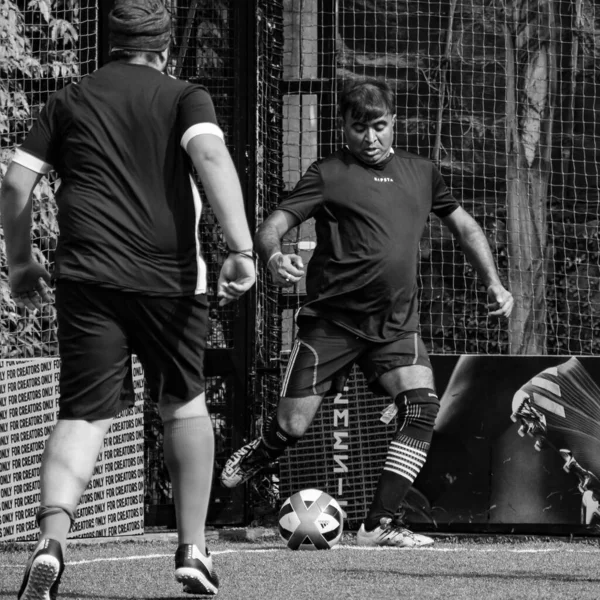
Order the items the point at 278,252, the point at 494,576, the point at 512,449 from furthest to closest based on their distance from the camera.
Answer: the point at 512,449 → the point at 278,252 → the point at 494,576

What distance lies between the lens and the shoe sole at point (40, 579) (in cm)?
361

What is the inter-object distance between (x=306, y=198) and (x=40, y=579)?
2902 millimetres

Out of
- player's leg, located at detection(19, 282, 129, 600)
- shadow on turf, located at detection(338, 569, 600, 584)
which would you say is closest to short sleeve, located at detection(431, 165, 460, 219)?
shadow on turf, located at detection(338, 569, 600, 584)

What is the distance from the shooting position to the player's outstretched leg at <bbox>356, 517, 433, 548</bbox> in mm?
5841

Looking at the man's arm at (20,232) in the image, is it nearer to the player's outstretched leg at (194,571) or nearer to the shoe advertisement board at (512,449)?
the player's outstretched leg at (194,571)

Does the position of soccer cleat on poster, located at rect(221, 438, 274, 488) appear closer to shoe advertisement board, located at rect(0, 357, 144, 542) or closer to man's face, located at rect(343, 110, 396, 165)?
shoe advertisement board, located at rect(0, 357, 144, 542)

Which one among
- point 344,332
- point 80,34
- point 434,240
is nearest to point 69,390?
point 344,332

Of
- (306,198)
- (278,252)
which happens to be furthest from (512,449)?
(278,252)

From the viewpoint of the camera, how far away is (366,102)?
6.04 meters

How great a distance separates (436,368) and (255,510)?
1408mm

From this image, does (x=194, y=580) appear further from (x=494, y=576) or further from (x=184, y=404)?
(x=494, y=576)

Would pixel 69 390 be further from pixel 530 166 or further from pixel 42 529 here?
pixel 530 166

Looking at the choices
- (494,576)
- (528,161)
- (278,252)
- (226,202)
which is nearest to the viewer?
(226,202)

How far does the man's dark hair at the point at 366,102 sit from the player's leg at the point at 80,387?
8.02 ft
